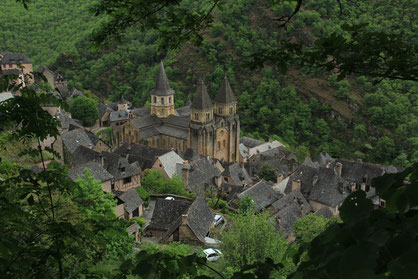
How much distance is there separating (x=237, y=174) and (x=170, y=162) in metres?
8.72

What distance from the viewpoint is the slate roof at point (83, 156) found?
3597 centimetres

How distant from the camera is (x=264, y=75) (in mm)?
88562

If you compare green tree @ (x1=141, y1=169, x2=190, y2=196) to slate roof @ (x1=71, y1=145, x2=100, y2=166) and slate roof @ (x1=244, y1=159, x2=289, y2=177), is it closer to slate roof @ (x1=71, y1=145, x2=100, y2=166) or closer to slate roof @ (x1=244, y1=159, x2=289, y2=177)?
slate roof @ (x1=71, y1=145, x2=100, y2=166)

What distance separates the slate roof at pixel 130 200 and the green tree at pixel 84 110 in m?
38.8

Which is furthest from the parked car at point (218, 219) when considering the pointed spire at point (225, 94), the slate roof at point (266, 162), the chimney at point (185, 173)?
the pointed spire at point (225, 94)

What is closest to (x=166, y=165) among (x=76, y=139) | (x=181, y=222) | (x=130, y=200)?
(x=76, y=139)

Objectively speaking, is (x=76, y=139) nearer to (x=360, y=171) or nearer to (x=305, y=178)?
(x=305, y=178)

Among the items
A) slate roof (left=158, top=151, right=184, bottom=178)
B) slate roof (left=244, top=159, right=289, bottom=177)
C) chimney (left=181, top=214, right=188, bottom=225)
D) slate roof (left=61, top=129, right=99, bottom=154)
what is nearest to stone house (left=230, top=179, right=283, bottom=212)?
slate roof (left=158, top=151, right=184, bottom=178)

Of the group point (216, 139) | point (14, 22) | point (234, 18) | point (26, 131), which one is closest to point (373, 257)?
point (26, 131)

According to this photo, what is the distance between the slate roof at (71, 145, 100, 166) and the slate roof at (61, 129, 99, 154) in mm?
1956

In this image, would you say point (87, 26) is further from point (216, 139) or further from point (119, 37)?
point (119, 37)

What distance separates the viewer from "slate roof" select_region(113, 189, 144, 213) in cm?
2766

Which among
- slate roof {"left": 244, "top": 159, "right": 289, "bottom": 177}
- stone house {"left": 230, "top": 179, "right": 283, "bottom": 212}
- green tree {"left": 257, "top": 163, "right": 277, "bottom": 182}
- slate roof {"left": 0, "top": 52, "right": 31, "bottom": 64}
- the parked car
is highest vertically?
slate roof {"left": 0, "top": 52, "right": 31, "bottom": 64}

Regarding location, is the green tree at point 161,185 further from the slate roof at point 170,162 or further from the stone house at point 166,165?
the slate roof at point 170,162
